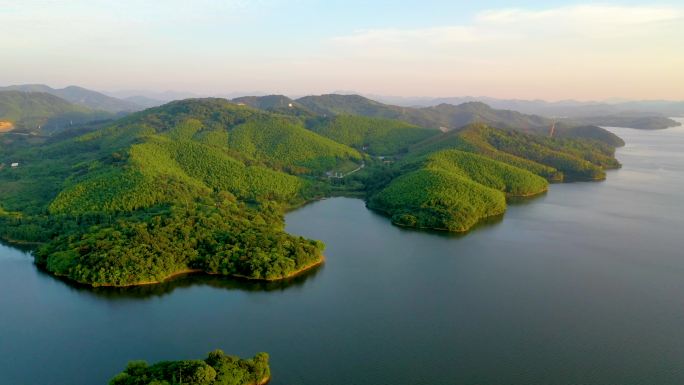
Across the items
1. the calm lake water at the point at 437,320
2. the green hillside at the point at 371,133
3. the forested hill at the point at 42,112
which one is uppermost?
the forested hill at the point at 42,112

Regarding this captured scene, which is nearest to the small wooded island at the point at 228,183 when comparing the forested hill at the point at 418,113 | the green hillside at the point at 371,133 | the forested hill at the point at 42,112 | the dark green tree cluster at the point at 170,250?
the dark green tree cluster at the point at 170,250

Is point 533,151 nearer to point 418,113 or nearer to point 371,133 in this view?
point 371,133

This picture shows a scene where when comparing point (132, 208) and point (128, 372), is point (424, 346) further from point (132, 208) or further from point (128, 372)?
point (132, 208)

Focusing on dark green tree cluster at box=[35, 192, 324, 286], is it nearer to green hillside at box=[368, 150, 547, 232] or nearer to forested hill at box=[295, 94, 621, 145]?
green hillside at box=[368, 150, 547, 232]

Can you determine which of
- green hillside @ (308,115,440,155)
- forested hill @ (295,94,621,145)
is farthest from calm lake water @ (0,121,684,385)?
forested hill @ (295,94,621,145)

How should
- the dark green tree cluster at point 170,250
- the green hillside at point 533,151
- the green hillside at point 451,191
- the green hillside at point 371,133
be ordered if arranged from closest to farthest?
the dark green tree cluster at point 170,250 < the green hillside at point 451,191 < the green hillside at point 533,151 < the green hillside at point 371,133

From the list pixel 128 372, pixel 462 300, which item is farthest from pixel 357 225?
pixel 128 372

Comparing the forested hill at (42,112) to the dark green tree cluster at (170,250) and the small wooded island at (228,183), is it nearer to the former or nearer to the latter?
the small wooded island at (228,183)
